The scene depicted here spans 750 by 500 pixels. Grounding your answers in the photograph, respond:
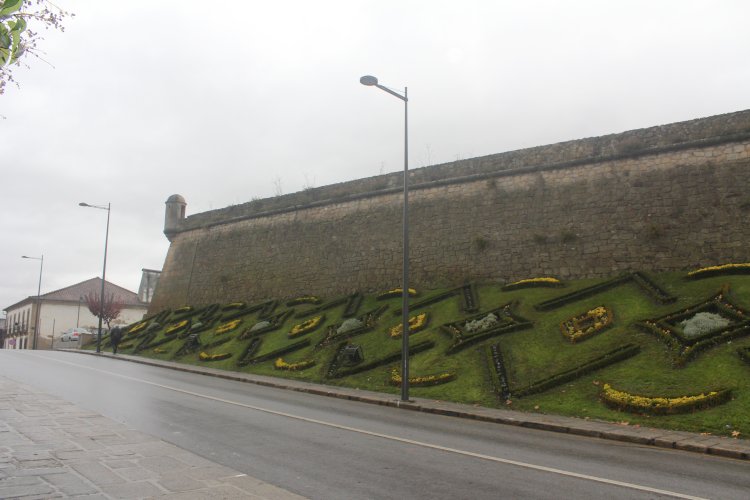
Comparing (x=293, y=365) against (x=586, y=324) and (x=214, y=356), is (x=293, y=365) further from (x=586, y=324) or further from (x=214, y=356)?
(x=586, y=324)

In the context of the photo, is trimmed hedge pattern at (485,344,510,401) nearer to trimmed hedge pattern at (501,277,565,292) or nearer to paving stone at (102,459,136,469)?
trimmed hedge pattern at (501,277,565,292)

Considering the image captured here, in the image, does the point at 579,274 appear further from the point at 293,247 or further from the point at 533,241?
the point at 293,247

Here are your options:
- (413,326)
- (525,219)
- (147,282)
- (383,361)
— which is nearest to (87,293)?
(147,282)

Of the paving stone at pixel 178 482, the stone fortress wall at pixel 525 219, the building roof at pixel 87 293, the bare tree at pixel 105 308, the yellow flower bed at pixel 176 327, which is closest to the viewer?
the paving stone at pixel 178 482

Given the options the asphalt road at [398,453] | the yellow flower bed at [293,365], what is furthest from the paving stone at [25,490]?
the yellow flower bed at [293,365]

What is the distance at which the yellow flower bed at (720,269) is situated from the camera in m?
16.6

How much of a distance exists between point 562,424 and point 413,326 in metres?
9.06

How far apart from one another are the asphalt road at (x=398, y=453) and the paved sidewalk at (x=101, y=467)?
523 millimetres

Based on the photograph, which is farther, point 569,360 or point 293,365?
point 293,365

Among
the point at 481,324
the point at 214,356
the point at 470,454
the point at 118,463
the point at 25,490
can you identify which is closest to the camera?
the point at 25,490

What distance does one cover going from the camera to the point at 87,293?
2650 inches

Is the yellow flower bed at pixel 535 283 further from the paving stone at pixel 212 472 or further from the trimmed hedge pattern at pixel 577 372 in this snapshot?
the paving stone at pixel 212 472

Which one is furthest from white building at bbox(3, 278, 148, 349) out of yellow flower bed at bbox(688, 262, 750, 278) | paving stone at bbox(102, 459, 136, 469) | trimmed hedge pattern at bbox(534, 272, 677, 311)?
paving stone at bbox(102, 459, 136, 469)

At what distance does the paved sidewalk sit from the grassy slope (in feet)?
27.9
